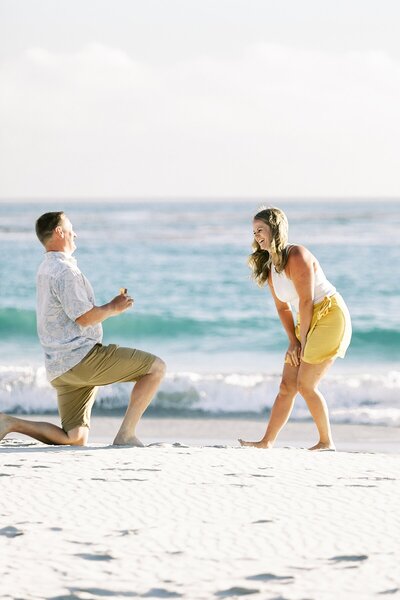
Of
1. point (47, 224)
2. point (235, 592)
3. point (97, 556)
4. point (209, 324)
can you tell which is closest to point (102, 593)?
point (97, 556)

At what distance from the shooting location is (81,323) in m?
6.00

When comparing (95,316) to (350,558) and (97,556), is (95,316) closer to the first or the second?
(97,556)

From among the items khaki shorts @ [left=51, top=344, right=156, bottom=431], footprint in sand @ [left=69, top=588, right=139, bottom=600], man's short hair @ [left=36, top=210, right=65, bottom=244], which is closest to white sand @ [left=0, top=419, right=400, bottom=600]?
footprint in sand @ [left=69, top=588, right=139, bottom=600]

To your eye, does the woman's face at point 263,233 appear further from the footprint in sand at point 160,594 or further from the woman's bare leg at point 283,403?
the footprint in sand at point 160,594

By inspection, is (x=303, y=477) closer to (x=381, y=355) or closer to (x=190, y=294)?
(x=381, y=355)

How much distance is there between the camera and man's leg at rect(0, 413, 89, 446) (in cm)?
624

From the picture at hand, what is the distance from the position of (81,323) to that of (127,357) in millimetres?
337

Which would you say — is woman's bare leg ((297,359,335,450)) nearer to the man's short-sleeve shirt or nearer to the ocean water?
the man's short-sleeve shirt

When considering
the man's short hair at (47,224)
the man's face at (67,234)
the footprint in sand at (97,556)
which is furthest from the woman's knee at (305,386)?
the footprint in sand at (97,556)

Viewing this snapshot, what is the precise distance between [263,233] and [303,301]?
44 centimetres

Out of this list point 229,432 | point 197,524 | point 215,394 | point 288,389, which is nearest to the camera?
point 197,524

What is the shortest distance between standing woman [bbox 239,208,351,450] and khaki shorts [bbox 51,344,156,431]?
32.7 inches

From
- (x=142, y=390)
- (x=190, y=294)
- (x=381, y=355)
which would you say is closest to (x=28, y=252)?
(x=190, y=294)

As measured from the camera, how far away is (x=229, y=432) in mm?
9242
